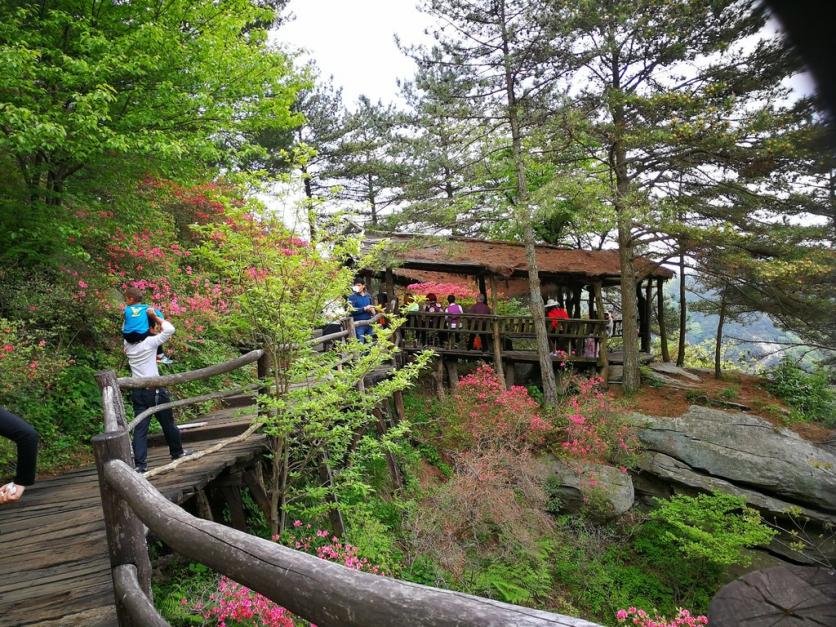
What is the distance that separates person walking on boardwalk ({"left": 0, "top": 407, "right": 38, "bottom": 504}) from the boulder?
9.22m

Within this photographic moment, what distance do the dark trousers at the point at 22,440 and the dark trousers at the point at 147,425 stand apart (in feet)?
4.25

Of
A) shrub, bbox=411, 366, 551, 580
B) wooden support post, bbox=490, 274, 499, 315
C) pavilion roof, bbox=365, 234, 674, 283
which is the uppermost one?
pavilion roof, bbox=365, 234, 674, 283

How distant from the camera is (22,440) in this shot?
3.23 m

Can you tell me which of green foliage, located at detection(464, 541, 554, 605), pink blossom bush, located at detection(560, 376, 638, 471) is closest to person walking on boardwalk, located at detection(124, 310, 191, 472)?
green foliage, located at detection(464, 541, 554, 605)

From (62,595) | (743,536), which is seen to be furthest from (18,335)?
(743,536)

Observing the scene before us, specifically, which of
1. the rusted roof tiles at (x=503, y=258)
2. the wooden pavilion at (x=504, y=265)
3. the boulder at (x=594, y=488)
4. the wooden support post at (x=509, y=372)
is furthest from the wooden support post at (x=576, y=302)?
the boulder at (x=594, y=488)

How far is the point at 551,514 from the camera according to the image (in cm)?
974

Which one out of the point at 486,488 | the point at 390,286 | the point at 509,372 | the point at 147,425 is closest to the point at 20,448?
the point at 147,425

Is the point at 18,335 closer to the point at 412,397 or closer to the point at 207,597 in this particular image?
the point at 207,597

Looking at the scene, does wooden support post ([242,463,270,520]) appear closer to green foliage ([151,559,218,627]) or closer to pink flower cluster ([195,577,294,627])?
green foliage ([151,559,218,627])

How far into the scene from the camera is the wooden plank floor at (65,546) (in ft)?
9.02

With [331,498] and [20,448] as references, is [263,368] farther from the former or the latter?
[331,498]

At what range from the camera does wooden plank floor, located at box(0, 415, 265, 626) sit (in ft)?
9.02

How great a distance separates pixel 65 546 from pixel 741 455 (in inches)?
492
